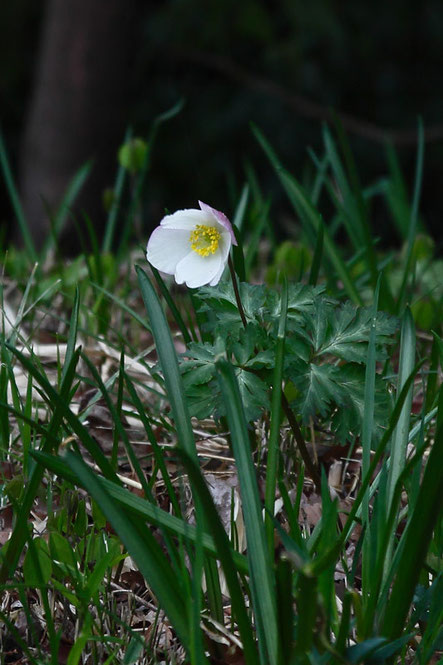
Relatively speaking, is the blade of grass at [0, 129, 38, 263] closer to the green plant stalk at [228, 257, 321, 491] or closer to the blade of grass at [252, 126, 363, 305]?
the blade of grass at [252, 126, 363, 305]

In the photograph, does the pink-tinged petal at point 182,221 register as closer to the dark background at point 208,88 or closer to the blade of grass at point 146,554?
the blade of grass at point 146,554

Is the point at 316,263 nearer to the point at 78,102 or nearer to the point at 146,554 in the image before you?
the point at 146,554

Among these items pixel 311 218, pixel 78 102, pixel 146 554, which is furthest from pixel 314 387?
pixel 78 102

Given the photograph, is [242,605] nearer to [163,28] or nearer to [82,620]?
[82,620]

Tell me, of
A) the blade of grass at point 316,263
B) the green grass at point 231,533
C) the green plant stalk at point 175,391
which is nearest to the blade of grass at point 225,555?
the green grass at point 231,533

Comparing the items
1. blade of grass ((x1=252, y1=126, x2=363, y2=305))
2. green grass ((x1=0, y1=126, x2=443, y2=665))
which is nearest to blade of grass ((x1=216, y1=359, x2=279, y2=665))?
green grass ((x1=0, y1=126, x2=443, y2=665))

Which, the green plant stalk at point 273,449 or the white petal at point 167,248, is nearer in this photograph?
the green plant stalk at point 273,449
